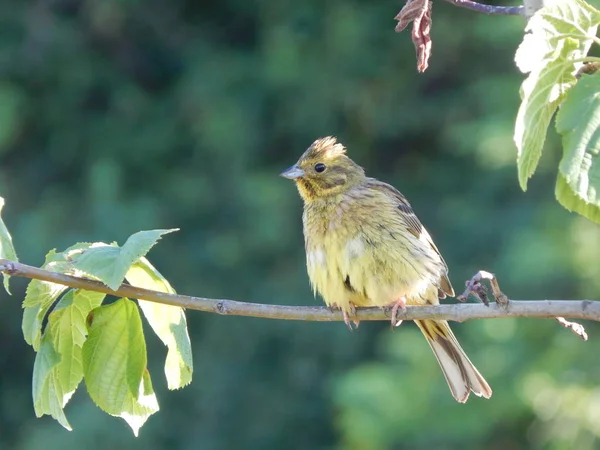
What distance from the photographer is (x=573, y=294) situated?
8.27 metres

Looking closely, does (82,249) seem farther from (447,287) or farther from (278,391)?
(278,391)

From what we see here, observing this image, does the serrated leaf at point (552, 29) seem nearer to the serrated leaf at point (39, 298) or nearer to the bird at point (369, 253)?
the serrated leaf at point (39, 298)

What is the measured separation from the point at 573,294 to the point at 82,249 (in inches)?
254

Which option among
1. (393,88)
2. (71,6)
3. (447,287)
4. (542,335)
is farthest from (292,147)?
(447,287)

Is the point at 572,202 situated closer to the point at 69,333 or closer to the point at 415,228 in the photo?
the point at 69,333

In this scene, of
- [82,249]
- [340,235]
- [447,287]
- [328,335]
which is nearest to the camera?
[82,249]

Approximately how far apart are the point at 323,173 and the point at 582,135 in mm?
2268

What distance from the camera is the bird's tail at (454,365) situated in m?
3.55

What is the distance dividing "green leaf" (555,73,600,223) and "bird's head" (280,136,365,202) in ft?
6.88

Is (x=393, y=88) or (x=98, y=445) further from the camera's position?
(x=393, y=88)

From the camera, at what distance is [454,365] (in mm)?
3711

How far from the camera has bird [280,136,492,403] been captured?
3.60 metres

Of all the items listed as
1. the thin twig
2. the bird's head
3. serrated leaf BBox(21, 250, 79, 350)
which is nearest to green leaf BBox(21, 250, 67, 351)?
serrated leaf BBox(21, 250, 79, 350)

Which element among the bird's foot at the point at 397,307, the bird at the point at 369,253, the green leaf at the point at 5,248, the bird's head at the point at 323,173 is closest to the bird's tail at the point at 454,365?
the bird at the point at 369,253
